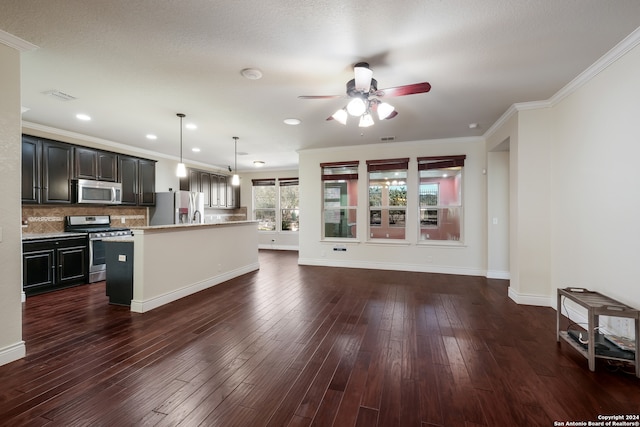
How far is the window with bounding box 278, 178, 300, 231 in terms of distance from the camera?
9.48 m

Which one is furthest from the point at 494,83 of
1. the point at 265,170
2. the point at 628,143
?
the point at 265,170

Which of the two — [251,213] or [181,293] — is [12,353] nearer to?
[181,293]

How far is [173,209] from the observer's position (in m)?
6.46

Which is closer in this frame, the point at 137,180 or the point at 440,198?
the point at 440,198

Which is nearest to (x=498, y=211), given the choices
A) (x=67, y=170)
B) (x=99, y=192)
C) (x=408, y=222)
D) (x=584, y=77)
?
(x=408, y=222)

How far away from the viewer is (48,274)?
14.3 feet

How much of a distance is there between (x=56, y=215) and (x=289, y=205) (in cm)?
587

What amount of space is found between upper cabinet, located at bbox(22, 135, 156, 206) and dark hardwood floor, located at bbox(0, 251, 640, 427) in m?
1.82

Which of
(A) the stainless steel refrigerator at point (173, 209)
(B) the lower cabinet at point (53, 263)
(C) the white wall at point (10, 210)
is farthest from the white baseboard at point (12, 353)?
(A) the stainless steel refrigerator at point (173, 209)

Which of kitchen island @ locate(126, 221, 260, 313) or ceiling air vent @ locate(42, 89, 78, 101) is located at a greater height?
ceiling air vent @ locate(42, 89, 78, 101)

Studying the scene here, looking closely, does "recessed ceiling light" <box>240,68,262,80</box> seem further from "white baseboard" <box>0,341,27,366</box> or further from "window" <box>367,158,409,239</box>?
"window" <box>367,158,409,239</box>

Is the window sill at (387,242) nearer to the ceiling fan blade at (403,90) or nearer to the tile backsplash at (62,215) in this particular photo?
the ceiling fan blade at (403,90)

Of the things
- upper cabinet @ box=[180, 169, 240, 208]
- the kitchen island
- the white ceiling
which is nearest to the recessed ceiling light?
the white ceiling

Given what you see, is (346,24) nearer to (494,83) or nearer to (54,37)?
(494,83)
